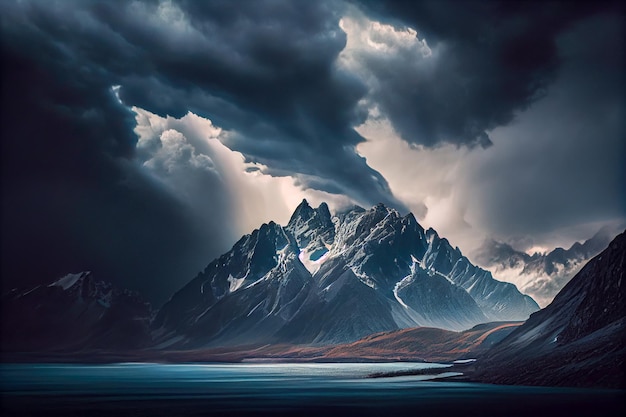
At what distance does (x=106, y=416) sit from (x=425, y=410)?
63.5 meters

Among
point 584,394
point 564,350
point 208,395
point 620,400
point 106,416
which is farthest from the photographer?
point 564,350

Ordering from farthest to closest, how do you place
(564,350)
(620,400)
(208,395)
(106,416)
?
(564,350) → (208,395) → (620,400) → (106,416)

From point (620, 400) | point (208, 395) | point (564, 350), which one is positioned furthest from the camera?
point (564, 350)

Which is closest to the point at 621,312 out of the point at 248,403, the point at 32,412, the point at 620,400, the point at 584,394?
the point at 584,394

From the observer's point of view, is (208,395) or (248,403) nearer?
(248,403)

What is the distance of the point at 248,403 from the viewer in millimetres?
148375

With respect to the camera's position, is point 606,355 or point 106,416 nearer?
point 106,416

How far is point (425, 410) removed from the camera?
4936 inches

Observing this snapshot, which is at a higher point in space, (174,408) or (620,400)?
(174,408)

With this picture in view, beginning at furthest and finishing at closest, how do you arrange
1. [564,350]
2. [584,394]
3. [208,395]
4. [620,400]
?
1. [564,350]
2. [208,395]
3. [584,394]
4. [620,400]

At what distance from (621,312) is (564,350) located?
2260 cm

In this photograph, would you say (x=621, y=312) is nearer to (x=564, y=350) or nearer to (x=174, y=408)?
(x=564, y=350)

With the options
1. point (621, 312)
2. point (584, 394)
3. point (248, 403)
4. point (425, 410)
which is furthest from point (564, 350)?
point (248, 403)

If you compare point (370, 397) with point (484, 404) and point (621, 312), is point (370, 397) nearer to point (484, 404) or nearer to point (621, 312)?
point (484, 404)
